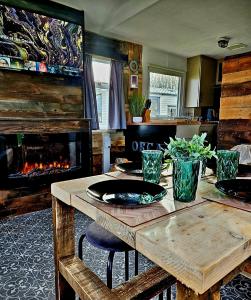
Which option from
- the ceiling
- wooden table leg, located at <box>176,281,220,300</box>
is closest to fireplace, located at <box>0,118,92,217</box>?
the ceiling

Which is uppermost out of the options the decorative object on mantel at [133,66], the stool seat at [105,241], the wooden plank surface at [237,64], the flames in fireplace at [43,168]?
the decorative object on mantel at [133,66]

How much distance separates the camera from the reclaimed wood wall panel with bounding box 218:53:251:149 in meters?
2.08

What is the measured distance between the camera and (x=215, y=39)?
4.20m

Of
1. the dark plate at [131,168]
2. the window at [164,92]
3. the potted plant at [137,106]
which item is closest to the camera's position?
the dark plate at [131,168]

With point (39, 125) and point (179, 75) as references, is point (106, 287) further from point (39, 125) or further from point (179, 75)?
point (179, 75)

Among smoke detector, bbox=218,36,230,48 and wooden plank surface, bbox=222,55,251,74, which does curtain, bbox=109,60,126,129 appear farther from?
wooden plank surface, bbox=222,55,251,74

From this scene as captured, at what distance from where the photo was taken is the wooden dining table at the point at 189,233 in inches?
19.6

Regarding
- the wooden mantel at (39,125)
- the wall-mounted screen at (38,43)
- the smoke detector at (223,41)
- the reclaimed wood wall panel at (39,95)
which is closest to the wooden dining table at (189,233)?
the wooden mantel at (39,125)

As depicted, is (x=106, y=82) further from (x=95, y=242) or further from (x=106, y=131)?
(x=95, y=242)

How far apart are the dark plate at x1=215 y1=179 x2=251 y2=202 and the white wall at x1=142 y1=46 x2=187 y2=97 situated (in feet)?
13.5

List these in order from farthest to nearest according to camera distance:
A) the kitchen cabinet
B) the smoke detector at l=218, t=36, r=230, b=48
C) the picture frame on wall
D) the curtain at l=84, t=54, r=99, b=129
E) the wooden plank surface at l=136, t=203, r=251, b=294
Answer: the kitchen cabinet
the picture frame on wall
the smoke detector at l=218, t=36, r=230, b=48
the curtain at l=84, t=54, r=99, b=129
the wooden plank surface at l=136, t=203, r=251, b=294

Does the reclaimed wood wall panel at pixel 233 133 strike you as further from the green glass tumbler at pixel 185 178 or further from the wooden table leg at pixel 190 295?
the wooden table leg at pixel 190 295

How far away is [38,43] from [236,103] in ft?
7.79

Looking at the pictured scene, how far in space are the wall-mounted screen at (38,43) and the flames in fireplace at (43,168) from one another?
3.90 feet
